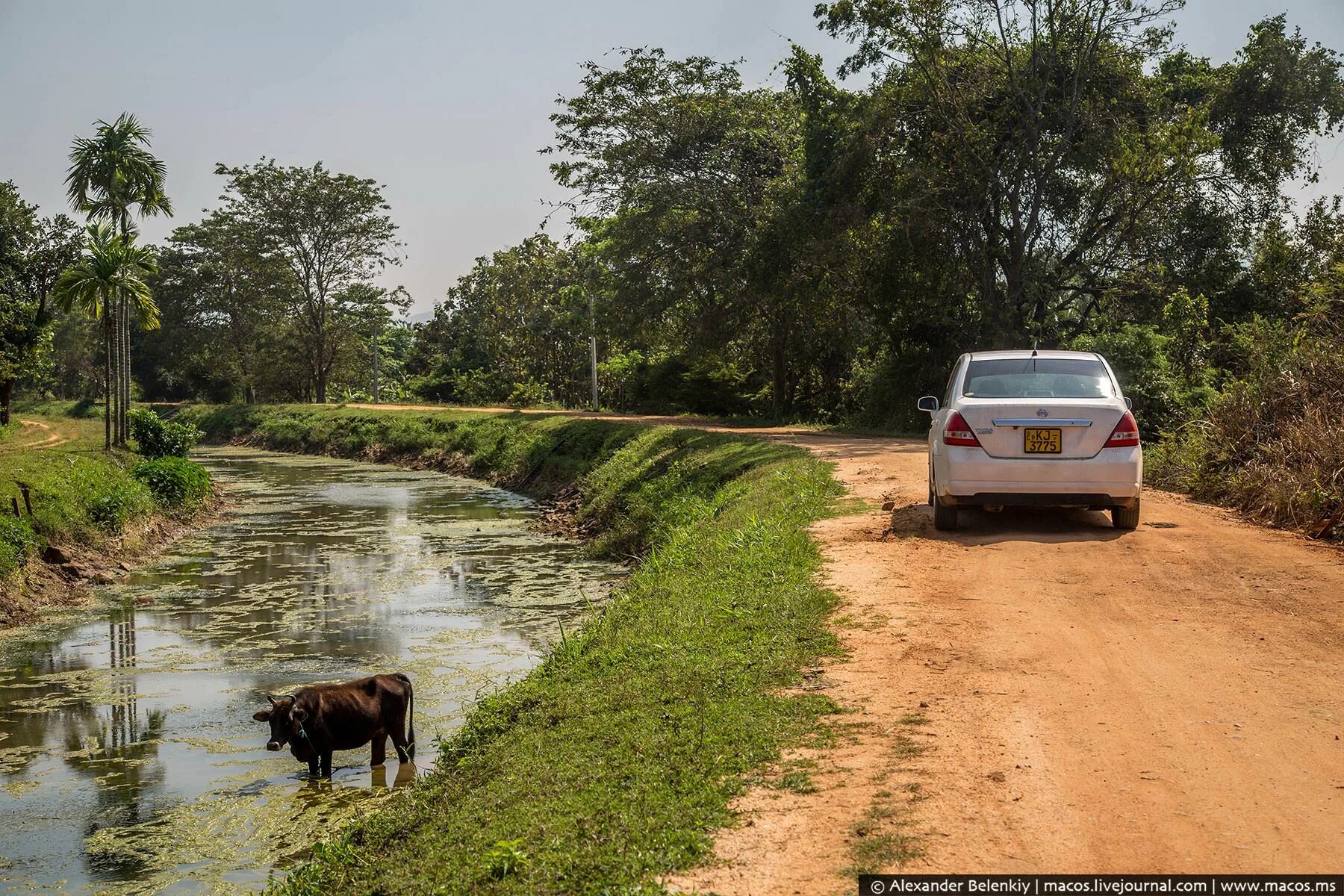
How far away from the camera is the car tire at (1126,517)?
1155 centimetres

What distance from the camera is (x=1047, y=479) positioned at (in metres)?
11.1

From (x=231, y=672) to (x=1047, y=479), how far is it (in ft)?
28.4

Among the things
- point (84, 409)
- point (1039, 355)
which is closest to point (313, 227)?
point (84, 409)

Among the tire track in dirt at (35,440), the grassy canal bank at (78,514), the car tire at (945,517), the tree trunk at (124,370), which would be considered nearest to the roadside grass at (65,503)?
the grassy canal bank at (78,514)

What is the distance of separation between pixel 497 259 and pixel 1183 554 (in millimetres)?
53645

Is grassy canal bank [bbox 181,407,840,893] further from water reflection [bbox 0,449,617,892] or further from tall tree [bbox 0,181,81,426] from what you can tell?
tall tree [bbox 0,181,81,426]

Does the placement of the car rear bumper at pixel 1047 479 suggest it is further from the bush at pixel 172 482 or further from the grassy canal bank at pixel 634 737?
the bush at pixel 172 482

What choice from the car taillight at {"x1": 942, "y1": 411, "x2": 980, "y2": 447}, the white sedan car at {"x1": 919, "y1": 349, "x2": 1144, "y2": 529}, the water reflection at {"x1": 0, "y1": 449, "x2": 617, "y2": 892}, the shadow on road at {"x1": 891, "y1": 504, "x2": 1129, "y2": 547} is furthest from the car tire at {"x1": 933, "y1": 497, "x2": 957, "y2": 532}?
the water reflection at {"x1": 0, "y1": 449, "x2": 617, "y2": 892}

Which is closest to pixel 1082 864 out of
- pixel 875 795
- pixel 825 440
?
pixel 875 795

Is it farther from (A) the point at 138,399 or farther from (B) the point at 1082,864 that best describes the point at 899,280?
(A) the point at 138,399

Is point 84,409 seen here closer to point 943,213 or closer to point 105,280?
point 105,280

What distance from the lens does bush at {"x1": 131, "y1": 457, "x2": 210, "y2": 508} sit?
2584 cm

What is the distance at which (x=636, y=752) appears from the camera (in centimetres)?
638

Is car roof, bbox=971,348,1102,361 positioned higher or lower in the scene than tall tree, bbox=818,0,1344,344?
lower
